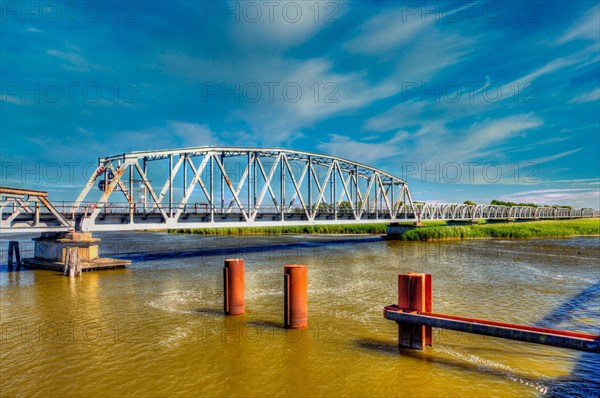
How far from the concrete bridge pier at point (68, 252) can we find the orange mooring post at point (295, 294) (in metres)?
18.6

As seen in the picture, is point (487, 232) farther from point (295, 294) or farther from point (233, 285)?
point (295, 294)

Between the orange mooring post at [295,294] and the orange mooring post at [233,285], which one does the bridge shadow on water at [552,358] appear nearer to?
the orange mooring post at [295,294]

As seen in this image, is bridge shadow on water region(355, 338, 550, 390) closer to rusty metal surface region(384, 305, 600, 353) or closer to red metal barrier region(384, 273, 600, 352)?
red metal barrier region(384, 273, 600, 352)

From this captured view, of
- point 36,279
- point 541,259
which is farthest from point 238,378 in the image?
point 541,259

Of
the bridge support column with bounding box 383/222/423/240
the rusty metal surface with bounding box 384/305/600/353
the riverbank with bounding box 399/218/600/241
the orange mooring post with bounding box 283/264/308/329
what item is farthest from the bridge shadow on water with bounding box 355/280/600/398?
the bridge support column with bounding box 383/222/423/240

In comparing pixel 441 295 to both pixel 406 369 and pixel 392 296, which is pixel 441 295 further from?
pixel 406 369

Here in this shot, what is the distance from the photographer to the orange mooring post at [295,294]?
11.9 meters

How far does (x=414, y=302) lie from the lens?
9695 mm

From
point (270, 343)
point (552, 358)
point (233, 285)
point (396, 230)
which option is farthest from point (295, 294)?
point (396, 230)

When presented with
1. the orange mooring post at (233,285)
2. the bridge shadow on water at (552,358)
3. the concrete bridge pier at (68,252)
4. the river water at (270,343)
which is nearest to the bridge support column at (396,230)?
the river water at (270,343)

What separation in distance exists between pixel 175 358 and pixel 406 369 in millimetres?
5858

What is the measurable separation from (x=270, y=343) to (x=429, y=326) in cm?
442

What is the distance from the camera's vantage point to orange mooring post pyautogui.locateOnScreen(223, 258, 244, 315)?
13.3 meters

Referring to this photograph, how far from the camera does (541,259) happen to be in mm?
33469
